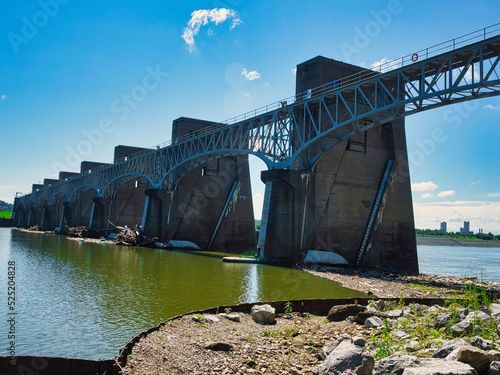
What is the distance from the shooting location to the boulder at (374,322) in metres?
10.9

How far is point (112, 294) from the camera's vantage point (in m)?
17.8

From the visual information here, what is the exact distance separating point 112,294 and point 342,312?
33.4 ft

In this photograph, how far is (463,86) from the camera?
22859mm

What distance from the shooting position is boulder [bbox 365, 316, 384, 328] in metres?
10.9

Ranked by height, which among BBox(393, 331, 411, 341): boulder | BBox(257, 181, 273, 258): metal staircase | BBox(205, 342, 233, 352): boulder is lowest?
BBox(205, 342, 233, 352): boulder

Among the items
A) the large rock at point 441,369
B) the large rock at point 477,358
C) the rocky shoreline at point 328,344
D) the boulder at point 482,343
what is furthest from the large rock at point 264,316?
the large rock at point 477,358

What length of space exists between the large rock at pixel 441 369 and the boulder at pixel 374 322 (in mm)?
4299

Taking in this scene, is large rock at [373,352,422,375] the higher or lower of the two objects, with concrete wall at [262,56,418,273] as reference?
lower

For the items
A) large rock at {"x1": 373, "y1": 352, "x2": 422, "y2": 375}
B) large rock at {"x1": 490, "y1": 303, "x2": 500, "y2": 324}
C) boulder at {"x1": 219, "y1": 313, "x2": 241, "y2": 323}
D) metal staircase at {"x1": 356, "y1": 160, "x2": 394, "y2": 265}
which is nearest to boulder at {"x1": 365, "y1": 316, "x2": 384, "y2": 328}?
large rock at {"x1": 490, "y1": 303, "x2": 500, "y2": 324}

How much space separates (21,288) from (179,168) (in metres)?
37.4

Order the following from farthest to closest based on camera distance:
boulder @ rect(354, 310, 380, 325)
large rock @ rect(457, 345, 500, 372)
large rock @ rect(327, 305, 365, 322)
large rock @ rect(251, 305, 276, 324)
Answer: large rock @ rect(327, 305, 365, 322)
large rock @ rect(251, 305, 276, 324)
boulder @ rect(354, 310, 380, 325)
large rock @ rect(457, 345, 500, 372)

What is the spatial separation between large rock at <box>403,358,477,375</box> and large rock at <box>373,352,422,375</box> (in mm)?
177

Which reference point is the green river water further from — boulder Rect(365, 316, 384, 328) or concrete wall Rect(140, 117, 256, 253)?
concrete wall Rect(140, 117, 256, 253)

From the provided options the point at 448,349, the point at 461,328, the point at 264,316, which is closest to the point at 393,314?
the point at 461,328
